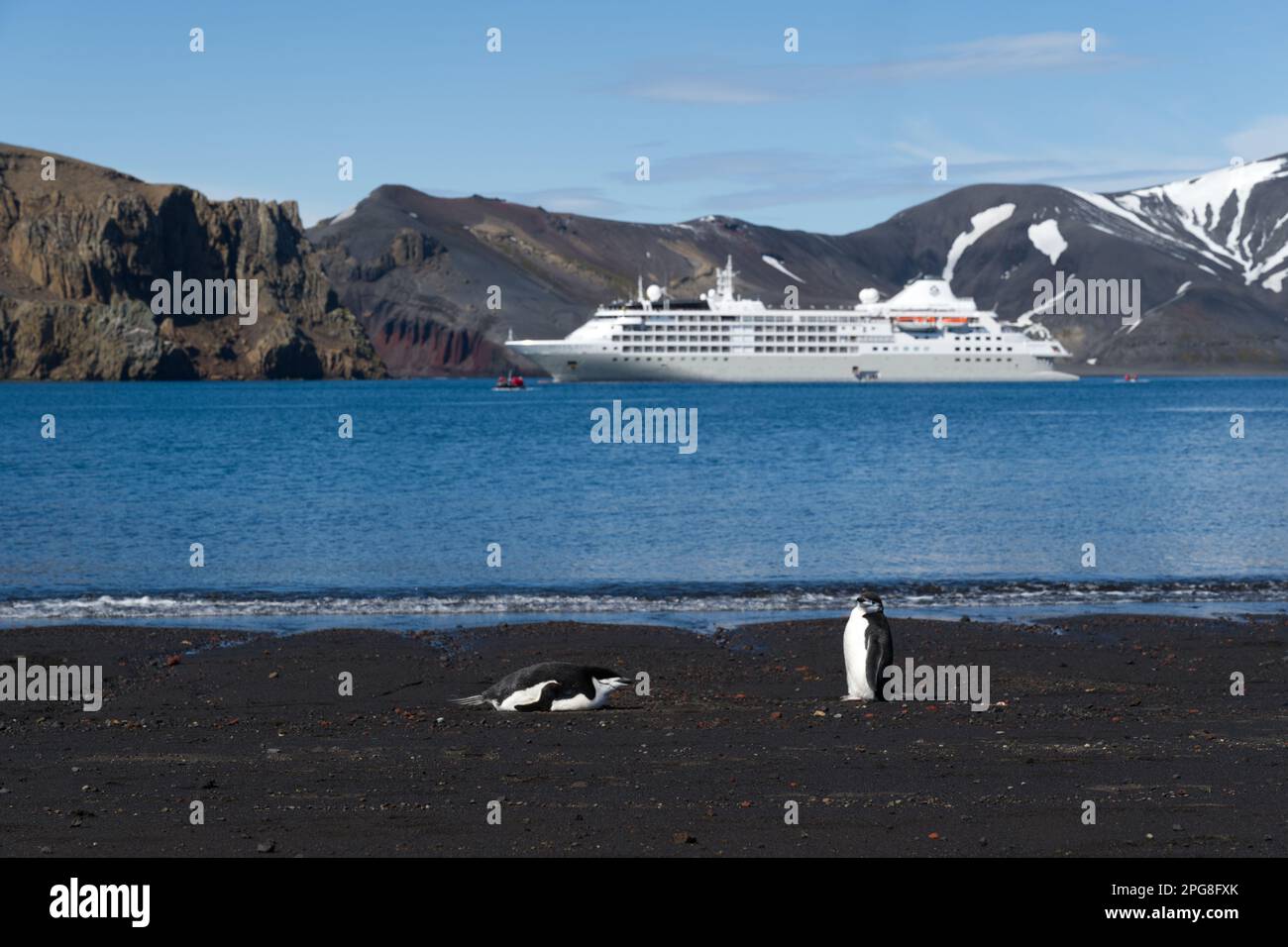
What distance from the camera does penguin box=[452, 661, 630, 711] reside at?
1062 centimetres

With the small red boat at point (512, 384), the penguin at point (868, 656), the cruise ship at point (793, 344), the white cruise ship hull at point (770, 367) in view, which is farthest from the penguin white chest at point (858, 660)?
the small red boat at point (512, 384)

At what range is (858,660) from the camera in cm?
1124

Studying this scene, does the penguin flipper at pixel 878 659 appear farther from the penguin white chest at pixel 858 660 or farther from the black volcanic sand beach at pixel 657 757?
the black volcanic sand beach at pixel 657 757

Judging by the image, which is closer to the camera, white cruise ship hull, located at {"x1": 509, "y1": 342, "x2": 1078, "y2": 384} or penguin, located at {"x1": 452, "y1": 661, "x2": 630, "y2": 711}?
penguin, located at {"x1": 452, "y1": 661, "x2": 630, "y2": 711}

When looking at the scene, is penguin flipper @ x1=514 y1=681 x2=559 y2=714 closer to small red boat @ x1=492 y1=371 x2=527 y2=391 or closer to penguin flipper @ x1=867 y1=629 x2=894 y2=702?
penguin flipper @ x1=867 y1=629 x2=894 y2=702

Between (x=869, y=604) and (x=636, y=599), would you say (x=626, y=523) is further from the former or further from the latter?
(x=869, y=604)

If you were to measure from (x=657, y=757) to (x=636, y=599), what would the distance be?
9183 mm

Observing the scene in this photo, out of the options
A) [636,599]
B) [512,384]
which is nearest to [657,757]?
[636,599]

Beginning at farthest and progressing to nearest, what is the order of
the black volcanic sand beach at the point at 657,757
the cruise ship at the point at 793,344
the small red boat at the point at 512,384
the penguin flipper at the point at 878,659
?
the small red boat at the point at 512,384, the cruise ship at the point at 793,344, the penguin flipper at the point at 878,659, the black volcanic sand beach at the point at 657,757

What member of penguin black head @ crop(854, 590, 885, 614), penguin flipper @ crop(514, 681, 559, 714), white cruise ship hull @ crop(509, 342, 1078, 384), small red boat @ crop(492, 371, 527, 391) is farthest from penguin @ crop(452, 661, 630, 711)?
small red boat @ crop(492, 371, 527, 391)

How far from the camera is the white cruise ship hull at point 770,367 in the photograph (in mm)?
140500

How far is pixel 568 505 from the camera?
3077 cm

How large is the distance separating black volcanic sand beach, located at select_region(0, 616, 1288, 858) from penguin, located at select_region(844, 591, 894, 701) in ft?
0.97

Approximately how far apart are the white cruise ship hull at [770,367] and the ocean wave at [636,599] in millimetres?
119963
